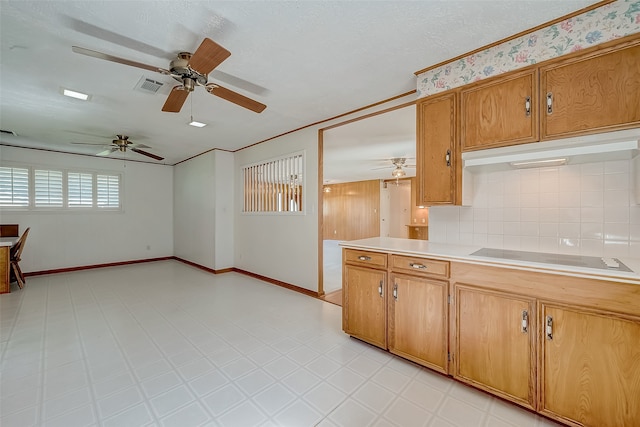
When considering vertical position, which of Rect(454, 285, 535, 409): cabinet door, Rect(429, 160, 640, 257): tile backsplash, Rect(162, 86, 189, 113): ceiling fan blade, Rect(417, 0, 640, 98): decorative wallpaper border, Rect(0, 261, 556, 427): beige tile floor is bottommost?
Rect(0, 261, 556, 427): beige tile floor

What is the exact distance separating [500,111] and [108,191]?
7.38m

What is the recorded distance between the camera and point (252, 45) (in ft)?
6.66

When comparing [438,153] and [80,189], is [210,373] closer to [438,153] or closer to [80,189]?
[438,153]

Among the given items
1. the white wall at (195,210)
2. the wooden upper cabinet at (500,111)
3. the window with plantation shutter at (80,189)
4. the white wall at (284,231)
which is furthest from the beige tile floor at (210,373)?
the window with plantation shutter at (80,189)

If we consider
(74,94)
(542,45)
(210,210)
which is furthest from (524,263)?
(210,210)

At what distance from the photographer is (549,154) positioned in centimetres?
170

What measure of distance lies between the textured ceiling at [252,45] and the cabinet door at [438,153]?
386mm

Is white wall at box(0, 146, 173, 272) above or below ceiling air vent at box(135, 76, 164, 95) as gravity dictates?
below

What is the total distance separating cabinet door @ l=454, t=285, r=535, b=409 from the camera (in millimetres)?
1599

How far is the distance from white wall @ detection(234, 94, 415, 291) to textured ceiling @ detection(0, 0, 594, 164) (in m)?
0.81

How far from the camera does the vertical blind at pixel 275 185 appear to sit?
14.0 feet

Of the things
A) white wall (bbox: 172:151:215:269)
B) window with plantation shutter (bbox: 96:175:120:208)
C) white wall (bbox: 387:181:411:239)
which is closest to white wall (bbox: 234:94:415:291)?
white wall (bbox: 172:151:215:269)

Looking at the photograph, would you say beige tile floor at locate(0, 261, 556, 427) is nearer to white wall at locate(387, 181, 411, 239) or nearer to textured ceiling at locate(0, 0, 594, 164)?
textured ceiling at locate(0, 0, 594, 164)

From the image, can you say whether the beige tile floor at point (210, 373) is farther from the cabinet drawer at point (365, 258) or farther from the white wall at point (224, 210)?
the white wall at point (224, 210)
